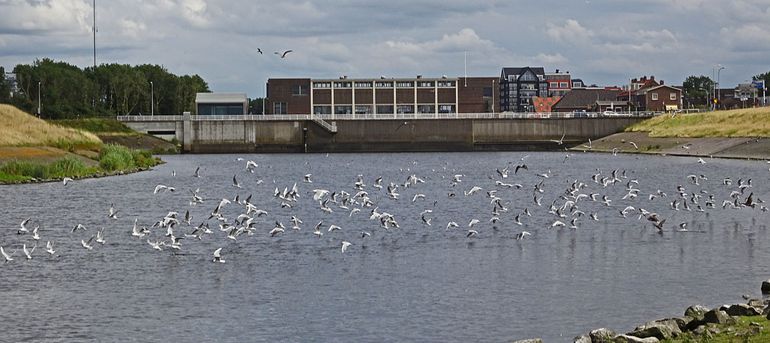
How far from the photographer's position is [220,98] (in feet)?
633

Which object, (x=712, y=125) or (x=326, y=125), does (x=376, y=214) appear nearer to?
(x=712, y=125)

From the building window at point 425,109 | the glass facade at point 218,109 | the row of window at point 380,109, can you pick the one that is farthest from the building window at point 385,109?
the glass facade at point 218,109

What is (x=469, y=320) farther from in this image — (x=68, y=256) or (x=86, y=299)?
(x=68, y=256)

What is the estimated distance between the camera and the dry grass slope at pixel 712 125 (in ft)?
401

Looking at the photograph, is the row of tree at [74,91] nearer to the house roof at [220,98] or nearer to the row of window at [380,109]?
the house roof at [220,98]

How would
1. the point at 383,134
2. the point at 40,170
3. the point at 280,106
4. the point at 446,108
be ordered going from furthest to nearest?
the point at 446,108 < the point at 280,106 < the point at 383,134 < the point at 40,170

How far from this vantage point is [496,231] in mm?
45062

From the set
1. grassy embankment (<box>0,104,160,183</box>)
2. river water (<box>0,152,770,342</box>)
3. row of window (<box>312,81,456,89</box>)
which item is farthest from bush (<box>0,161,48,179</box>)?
row of window (<box>312,81,456,89</box>)

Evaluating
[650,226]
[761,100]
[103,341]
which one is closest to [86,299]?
[103,341]

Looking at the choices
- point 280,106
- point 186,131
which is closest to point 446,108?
point 280,106

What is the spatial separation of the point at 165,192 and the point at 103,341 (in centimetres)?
4441

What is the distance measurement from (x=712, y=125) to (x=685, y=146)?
2244 cm

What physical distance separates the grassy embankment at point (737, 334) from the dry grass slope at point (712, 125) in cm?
9665

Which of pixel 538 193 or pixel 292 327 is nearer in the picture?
pixel 292 327
